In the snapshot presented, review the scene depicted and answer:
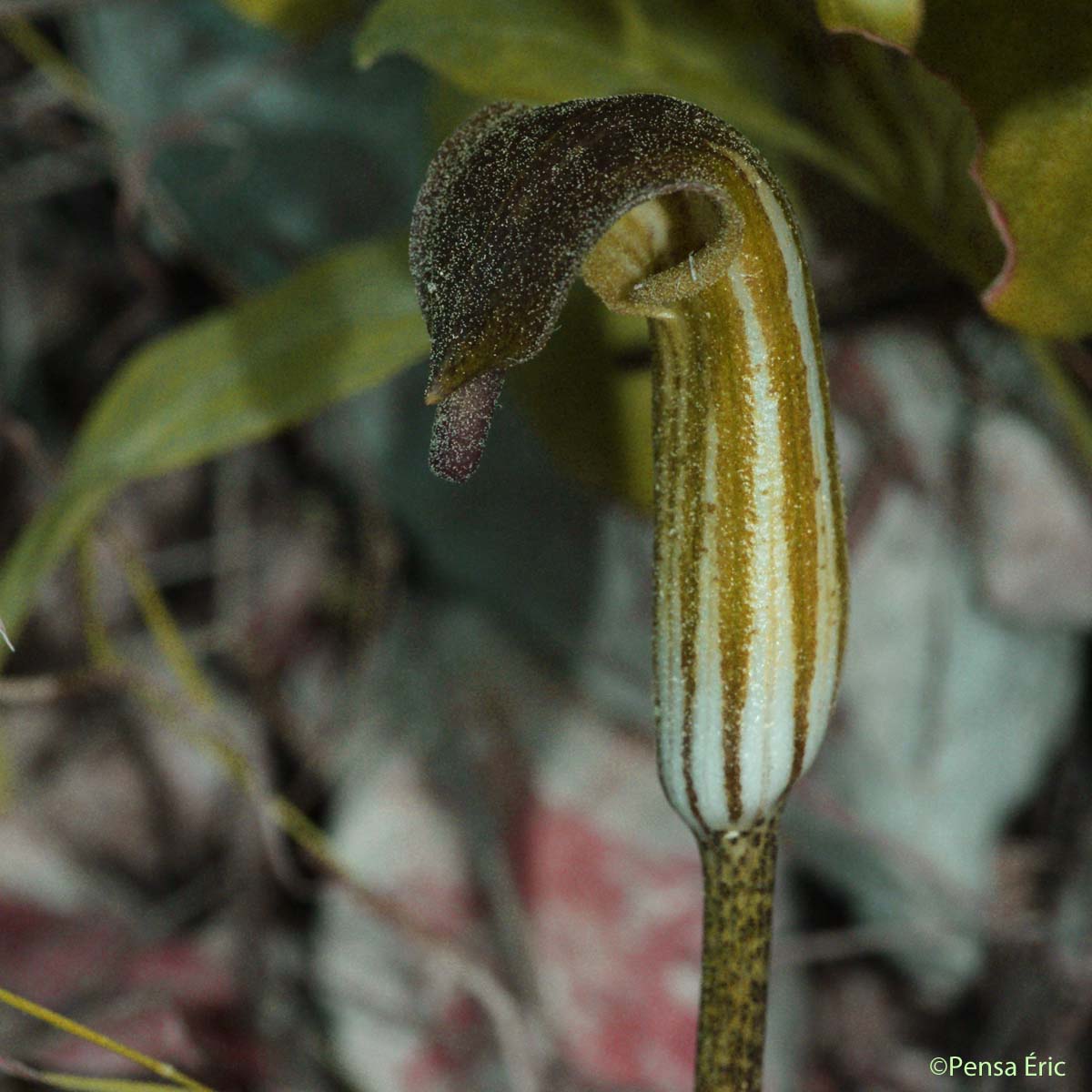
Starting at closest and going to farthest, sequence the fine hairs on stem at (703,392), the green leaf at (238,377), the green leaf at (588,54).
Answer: the fine hairs on stem at (703,392) → the green leaf at (588,54) → the green leaf at (238,377)

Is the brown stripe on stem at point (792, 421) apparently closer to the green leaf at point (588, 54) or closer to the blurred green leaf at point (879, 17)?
the blurred green leaf at point (879, 17)

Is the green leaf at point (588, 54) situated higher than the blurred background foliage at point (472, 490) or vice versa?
the green leaf at point (588, 54)

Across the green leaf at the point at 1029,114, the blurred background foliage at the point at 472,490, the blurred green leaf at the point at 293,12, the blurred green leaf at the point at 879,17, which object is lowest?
the blurred background foliage at the point at 472,490

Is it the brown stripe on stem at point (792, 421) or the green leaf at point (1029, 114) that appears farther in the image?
the green leaf at point (1029, 114)

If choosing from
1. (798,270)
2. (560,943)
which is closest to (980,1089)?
(560,943)

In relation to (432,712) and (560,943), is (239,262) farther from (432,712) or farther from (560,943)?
(560,943)

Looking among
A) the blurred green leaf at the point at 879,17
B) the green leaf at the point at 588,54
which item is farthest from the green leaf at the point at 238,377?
the blurred green leaf at the point at 879,17

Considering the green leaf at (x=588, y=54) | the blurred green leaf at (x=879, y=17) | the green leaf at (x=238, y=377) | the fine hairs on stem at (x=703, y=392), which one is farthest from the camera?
the green leaf at (x=238, y=377)

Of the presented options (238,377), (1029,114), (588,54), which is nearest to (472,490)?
(238,377)
